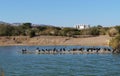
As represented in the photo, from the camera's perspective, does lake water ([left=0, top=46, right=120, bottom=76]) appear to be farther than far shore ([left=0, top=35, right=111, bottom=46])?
No

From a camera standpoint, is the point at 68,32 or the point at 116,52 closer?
the point at 116,52

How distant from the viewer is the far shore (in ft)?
416

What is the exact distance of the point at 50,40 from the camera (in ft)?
449

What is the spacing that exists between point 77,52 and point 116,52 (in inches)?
327

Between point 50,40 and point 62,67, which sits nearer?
point 62,67

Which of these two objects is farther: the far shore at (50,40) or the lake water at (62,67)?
the far shore at (50,40)

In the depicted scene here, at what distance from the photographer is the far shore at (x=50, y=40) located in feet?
416

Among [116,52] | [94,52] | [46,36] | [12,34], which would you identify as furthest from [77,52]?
[12,34]

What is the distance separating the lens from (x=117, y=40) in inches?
2827

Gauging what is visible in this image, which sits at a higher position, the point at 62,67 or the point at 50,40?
the point at 50,40

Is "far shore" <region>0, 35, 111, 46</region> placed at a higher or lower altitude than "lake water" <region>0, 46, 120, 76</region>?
higher

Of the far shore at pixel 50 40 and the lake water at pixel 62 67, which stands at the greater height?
the far shore at pixel 50 40

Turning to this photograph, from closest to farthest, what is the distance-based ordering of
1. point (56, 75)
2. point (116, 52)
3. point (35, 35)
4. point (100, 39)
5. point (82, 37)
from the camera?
1. point (56, 75)
2. point (116, 52)
3. point (100, 39)
4. point (82, 37)
5. point (35, 35)

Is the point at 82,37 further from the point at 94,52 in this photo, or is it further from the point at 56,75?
the point at 56,75
